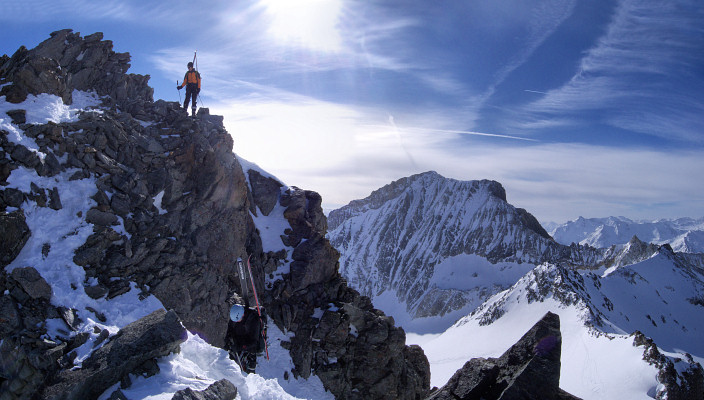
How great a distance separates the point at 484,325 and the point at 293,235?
68874 millimetres

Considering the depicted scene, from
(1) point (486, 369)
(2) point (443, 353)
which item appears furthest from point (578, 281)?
(1) point (486, 369)

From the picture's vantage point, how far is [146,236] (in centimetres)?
2205

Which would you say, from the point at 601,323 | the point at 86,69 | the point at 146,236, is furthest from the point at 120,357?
the point at 601,323

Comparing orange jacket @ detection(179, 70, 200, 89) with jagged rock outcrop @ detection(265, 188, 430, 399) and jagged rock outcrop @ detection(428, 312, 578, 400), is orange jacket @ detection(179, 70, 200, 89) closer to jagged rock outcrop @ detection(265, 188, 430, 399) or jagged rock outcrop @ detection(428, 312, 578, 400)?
jagged rock outcrop @ detection(265, 188, 430, 399)

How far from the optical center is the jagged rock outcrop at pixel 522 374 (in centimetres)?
800

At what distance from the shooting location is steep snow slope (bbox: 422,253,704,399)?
45969mm

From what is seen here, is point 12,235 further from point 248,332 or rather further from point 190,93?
point 190,93

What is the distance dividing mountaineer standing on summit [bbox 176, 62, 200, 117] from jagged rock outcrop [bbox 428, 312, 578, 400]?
83.2ft

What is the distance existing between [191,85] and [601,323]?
213 ft

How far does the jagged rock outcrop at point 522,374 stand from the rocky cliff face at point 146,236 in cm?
817

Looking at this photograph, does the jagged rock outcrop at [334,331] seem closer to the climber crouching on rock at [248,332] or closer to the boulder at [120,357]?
the climber crouching on rock at [248,332]

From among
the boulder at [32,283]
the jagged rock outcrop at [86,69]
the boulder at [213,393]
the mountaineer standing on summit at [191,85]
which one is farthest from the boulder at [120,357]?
the mountaineer standing on summit at [191,85]

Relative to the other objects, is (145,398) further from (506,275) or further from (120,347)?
(506,275)

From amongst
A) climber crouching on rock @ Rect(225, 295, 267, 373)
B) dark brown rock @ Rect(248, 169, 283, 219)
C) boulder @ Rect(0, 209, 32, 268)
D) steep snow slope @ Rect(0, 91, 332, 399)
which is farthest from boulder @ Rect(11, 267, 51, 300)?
dark brown rock @ Rect(248, 169, 283, 219)
